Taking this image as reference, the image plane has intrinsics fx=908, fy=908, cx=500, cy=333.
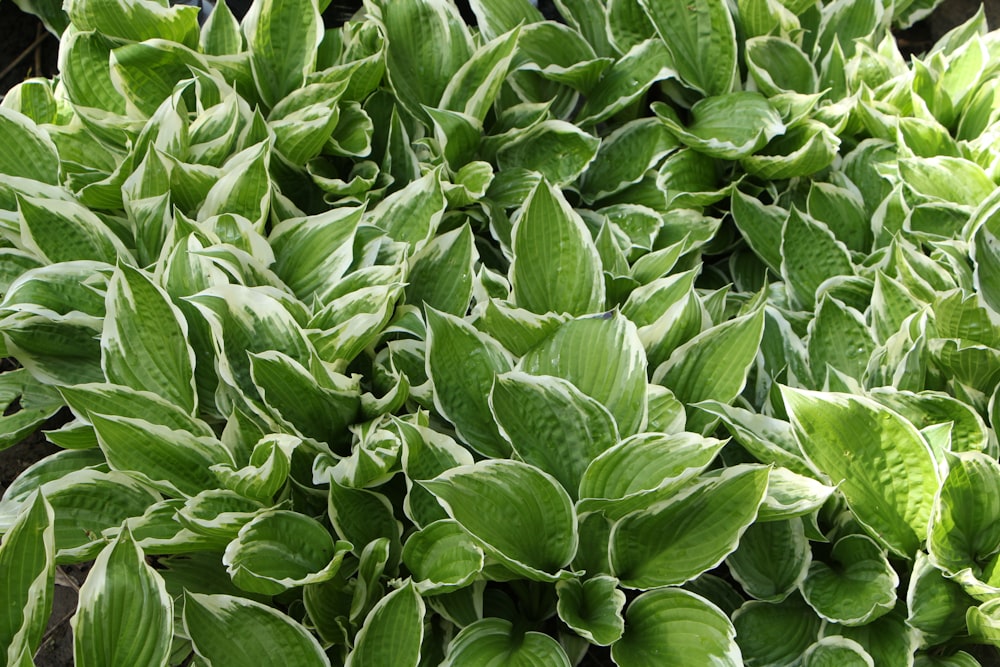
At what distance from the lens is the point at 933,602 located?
105 cm

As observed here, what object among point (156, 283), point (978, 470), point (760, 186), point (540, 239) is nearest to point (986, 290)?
point (978, 470)

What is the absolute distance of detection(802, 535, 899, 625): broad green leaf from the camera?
1.08 meters

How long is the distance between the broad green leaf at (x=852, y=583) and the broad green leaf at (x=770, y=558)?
26 mm

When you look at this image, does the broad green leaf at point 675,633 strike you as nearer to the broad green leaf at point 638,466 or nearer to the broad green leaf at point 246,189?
the broad green leaf at point 638,466

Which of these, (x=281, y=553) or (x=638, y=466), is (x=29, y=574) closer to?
(x=281, y=553)

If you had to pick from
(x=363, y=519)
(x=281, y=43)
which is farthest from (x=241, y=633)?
(x=281, y=43)

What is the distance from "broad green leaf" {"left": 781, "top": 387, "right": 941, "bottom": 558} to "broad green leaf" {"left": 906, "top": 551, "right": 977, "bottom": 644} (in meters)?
0.03

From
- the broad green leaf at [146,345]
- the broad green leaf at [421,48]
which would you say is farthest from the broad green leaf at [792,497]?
the broad green leaf at [421,48]

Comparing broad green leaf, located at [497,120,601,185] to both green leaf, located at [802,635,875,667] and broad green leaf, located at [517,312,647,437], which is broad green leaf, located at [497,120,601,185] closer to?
broad green leaf, located at [517,312,647,437]

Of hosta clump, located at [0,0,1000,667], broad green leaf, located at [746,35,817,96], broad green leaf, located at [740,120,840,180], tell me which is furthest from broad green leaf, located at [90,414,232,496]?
broad green leaf, located at [746,35,817,96]

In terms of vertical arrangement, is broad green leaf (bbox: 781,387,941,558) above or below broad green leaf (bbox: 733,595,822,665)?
above

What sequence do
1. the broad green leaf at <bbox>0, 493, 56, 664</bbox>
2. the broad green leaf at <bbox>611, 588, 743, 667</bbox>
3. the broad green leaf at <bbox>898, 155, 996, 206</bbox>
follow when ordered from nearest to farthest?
the broad green leaf at <bbox>0, 493, 56, 664</bbox>, the broad green leaf at <bbox>611, 588, 743, 667</bbox>, the broad green leaf at <bbox>898, 155, 996, 206</bbox>

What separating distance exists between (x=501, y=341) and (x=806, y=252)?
0.57m

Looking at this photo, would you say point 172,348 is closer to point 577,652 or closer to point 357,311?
point 357,311
